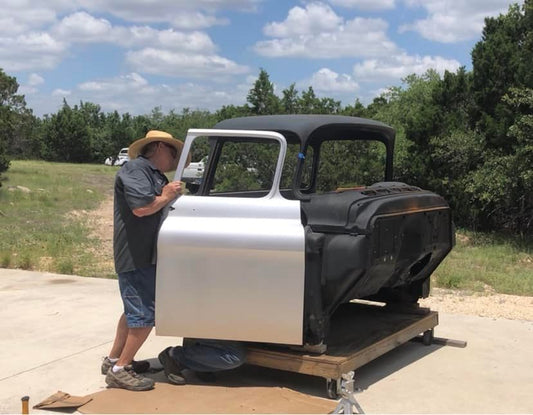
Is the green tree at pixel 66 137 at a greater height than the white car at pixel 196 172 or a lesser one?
greater

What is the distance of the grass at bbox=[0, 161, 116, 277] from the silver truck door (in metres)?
5.79

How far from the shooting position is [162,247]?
4.36 metres

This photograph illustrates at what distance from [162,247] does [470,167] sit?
13.9 m

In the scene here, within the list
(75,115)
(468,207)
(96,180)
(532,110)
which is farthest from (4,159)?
(75,115)

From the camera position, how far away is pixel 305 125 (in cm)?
460

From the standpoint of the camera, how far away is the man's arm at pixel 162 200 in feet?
14.1

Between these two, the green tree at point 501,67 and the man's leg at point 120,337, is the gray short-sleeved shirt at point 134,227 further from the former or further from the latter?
the green tree at point 501,67

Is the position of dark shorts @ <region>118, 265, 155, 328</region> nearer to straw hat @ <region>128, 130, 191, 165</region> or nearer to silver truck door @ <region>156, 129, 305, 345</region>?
silver truck door @ <region>156, 129, 305, 345</region>

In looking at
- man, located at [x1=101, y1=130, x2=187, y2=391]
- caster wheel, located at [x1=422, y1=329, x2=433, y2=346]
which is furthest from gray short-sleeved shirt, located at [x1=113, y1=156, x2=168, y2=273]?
caster wheel, located at [x1=422, y1=329, x2=433, y2=346]

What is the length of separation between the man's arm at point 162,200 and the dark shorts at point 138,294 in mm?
444

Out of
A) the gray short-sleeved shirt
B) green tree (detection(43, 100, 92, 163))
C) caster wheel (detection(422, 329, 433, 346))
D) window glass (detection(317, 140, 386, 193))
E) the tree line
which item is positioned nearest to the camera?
the gray short-sleeved shirt

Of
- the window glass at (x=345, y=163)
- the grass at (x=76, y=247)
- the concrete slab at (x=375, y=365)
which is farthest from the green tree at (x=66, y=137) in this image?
the window glass at (x=345, y=163)

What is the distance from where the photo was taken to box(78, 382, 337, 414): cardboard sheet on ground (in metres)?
4.16

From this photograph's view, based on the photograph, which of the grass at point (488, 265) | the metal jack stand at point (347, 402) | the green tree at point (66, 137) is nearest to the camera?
the metal jack stand at point (347, 402)
